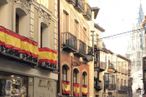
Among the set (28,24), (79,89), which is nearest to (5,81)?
(28,24)

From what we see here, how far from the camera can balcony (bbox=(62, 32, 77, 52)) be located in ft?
116

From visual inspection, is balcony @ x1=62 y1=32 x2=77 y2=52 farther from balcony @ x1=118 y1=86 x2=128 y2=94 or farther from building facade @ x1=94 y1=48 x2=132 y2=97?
balcony @ x1=118 y1=86 x2=128 y2=94

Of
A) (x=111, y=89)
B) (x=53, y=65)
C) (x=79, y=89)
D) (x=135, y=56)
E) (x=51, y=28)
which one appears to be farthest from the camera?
(x=135, y=56)

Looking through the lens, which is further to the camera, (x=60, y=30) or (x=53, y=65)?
(x=60, y=30)

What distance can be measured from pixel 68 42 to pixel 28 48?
11707mm

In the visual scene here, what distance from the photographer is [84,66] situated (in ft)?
145

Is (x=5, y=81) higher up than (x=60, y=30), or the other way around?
(x=60, y=30)

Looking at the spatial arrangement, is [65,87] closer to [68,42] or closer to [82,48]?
[68,42]

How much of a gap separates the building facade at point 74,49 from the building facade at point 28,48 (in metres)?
2.72

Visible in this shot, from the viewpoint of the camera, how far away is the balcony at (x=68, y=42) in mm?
35241

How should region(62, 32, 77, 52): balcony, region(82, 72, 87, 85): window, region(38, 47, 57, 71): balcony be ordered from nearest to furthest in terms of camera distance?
region(38, 47, 57, 71): balcony
region(62, 32, 77, 52): balcony
region(82, 72, 87, 85): window

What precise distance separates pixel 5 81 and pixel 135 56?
378 ft

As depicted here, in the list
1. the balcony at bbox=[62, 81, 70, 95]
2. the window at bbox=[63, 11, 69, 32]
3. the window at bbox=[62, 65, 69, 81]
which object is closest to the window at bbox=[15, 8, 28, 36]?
the balcony at bbox=[62, 81, 70, 95]

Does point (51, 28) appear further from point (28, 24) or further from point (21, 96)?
point (21, 96)
